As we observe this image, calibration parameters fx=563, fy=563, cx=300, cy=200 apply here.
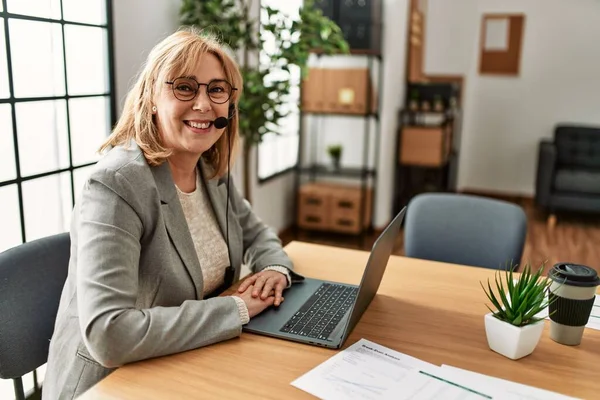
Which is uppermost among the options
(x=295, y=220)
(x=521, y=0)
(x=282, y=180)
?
(x=521, y=0)

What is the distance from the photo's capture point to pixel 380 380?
44.2 inches

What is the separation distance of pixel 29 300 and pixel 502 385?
3.80 ft

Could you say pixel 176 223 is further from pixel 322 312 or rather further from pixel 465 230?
pixel 465 230

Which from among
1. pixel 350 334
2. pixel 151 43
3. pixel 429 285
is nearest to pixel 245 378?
pixel 350 334

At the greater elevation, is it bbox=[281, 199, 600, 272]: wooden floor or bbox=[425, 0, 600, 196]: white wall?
bbox=[425, 0, 600, 196]: white wall

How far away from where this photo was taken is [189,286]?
144 centimetres

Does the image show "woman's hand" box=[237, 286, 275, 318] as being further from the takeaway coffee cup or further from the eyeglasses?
the takeaway coffee cup

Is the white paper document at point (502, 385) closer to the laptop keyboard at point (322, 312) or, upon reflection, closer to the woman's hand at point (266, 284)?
the laptop keyboard at point (322, 312)

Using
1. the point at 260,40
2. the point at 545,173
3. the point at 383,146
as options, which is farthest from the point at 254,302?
the point at 545,173

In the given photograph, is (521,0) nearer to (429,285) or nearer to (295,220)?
(295,220)

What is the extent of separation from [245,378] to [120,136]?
76 cm

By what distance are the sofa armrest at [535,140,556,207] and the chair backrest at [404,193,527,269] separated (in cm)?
350

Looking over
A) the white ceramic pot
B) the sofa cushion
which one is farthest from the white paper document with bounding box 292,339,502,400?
the sofa cushion

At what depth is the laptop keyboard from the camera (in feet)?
4.33
